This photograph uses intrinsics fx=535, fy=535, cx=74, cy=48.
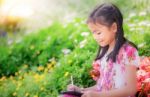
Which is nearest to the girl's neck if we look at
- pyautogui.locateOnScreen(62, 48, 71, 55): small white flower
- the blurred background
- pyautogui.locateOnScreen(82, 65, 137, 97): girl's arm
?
pyautogui.locateOnScreen(82, 65, 137, 97): girl's arm

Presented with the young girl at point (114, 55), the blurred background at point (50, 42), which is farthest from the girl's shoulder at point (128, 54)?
the blurred background at point (50, 42)

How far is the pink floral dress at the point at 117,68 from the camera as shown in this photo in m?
3.59

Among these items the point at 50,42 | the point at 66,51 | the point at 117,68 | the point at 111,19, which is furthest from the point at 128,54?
the point at 50,42

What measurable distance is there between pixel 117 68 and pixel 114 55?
0.10 meters

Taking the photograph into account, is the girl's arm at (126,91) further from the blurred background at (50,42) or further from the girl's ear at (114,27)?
the blurred background at (50,42)

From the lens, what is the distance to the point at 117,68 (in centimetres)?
367

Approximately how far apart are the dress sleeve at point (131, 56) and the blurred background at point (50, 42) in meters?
1.33

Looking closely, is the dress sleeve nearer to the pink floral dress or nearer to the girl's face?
the pink floral dress

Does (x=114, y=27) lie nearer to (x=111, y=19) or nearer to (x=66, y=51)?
(x=111, y=19)

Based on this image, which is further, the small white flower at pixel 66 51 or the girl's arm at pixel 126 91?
the small white flower at pixel 66 51

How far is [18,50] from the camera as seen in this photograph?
7.14m

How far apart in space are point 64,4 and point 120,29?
4872 mm

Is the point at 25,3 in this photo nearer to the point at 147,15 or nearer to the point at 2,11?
the point at 2,11

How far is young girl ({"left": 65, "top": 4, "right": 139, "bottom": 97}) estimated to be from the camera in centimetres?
349
